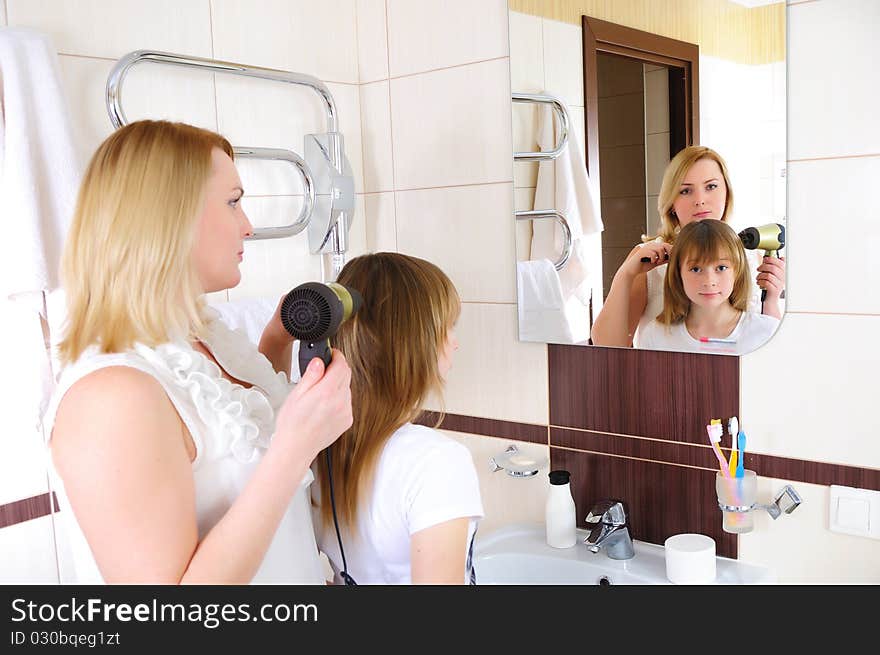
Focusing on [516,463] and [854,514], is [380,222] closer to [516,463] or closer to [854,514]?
[516,463]

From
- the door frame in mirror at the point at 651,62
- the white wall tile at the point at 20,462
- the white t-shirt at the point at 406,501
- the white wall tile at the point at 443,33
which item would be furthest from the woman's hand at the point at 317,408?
the white wall tile at the point at 443,33

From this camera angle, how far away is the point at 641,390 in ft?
5.32

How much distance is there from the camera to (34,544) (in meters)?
1.48

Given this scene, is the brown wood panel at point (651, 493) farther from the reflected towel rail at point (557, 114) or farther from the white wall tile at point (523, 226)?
the reflected towel rail at point (557, 114)

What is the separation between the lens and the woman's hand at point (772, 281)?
1404mm

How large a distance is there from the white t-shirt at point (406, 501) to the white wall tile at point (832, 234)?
26.1 inches

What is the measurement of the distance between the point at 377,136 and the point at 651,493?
100cm

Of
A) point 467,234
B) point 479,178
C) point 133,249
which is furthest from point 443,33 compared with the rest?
point 133,249

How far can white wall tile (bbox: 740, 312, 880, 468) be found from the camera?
4.46 ft

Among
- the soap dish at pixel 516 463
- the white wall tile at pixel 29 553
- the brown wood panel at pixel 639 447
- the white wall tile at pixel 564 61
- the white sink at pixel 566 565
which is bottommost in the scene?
the white sink at pixel 566 565

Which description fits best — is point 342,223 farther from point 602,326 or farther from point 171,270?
point 171,270

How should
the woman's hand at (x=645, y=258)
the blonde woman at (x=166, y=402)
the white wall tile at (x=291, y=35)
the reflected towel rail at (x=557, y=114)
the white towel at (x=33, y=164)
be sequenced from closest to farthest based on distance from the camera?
1. the blonde woman at (x=166, y=402)
2. the white towel at (x=33, y=164)
3. the woman's hand at (x=645, y=258)
4. the reflected towel rail at (x=557, y=114)
5. the white wall tile at (x=291, y=35)
